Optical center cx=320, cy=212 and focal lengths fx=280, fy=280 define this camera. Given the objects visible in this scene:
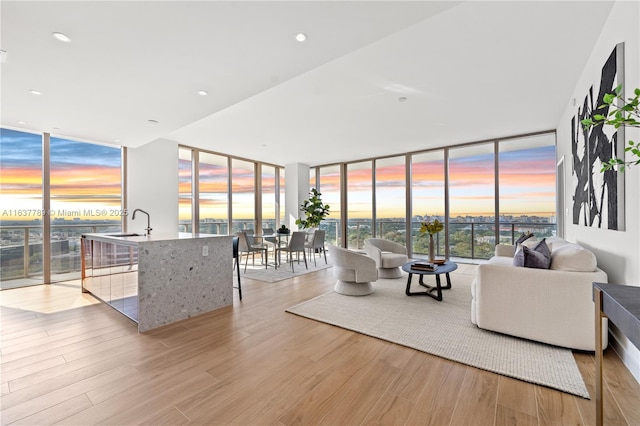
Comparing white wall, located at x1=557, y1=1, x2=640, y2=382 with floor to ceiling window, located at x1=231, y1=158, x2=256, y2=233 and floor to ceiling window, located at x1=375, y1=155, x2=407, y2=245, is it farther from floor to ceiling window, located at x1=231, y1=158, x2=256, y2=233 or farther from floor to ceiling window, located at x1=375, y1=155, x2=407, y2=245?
floor to ceiling window, located at x1=231, y1=158, x2=256, y2=233

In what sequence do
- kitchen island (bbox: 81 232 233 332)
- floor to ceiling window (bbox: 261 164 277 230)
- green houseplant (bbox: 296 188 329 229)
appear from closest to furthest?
kitchen island (bbox: 81 232 233 332) → green houseplant (bbox: 296 188 329 229) → floor to ceiling window (bbox: 261 164 277 230)

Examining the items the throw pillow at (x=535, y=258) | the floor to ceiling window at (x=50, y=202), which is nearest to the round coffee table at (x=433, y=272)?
the throw pillow at (x=535, y=258)

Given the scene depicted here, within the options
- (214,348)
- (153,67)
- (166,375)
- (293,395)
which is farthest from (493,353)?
(153,67)

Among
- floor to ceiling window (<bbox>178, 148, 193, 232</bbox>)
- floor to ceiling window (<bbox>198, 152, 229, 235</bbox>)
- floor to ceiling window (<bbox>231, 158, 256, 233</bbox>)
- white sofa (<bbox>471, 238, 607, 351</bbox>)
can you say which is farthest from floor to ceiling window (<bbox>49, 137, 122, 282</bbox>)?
white sofa (<bbox>471, 238, 607, 351</bbox>)

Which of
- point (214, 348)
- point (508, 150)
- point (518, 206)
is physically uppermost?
point (508, 150)

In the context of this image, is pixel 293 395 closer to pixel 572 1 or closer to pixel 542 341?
pixel 542 341

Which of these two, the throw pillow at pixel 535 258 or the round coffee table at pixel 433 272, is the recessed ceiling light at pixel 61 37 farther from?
the throw pillow at pixel 535 258

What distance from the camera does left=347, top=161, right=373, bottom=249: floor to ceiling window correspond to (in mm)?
8523

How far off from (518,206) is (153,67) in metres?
7.10

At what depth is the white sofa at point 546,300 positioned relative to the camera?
91.7 inches

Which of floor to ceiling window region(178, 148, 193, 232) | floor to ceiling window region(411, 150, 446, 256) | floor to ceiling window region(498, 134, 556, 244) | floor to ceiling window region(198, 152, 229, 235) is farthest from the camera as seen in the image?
floor to ceiling window region(198, 152, 229, 235)

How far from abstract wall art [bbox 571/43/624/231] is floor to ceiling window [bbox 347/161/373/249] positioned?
506cm

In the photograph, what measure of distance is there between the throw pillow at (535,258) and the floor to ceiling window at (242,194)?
692cm

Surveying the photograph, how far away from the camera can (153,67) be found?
112 inches
